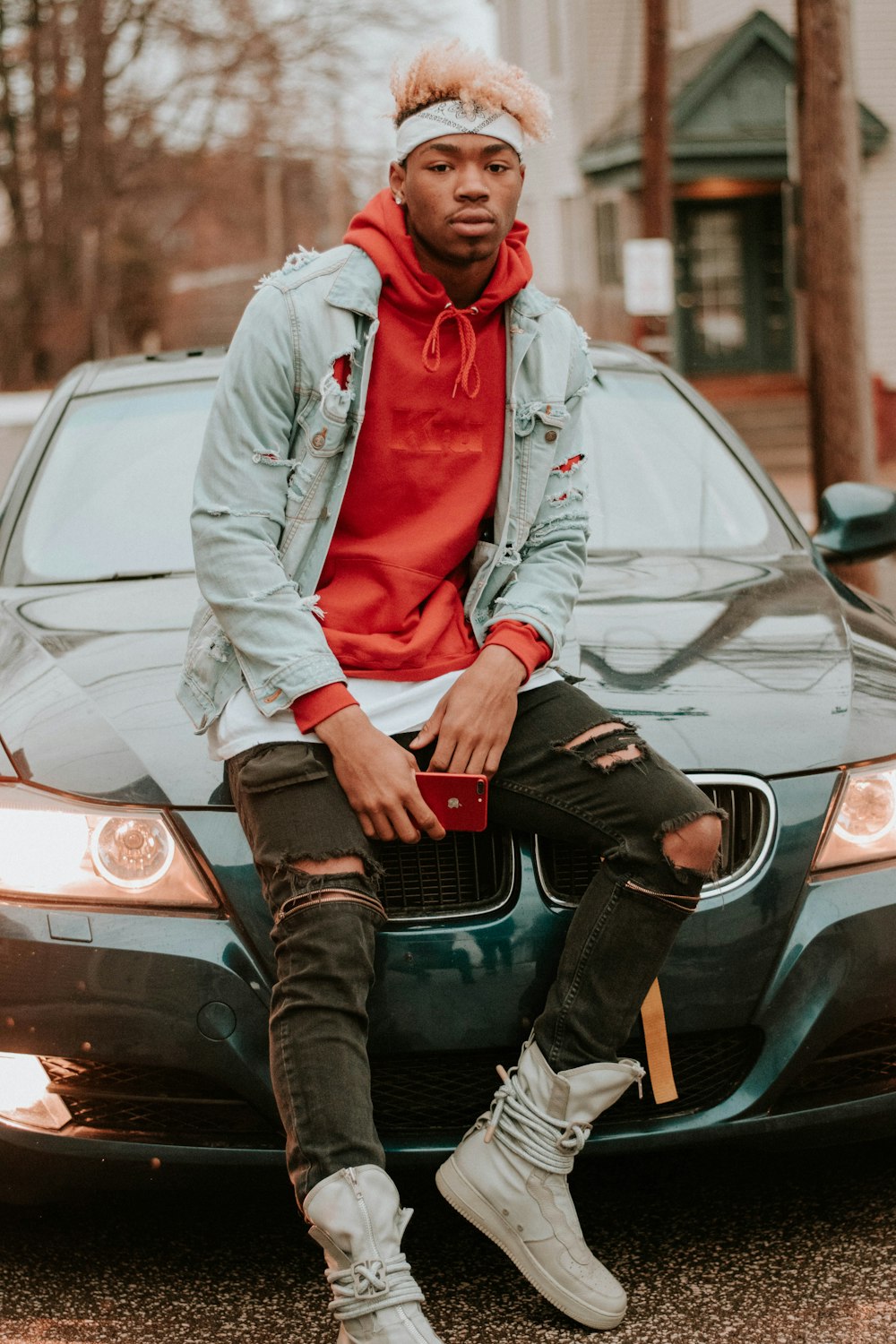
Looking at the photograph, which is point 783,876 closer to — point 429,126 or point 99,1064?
point 99,1064

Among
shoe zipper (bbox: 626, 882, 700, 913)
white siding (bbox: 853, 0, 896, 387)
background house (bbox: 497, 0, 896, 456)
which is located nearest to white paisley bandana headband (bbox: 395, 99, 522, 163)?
shoe zipper (bbox: 626, 882, 700, 913)

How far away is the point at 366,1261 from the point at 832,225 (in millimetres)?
7515

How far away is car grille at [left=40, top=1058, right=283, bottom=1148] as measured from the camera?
8.72 feet

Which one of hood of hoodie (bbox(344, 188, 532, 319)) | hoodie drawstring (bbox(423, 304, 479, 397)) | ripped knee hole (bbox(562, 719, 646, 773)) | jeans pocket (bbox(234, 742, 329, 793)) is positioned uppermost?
hood of hoodie (bbox(344, 188, 532, 319))

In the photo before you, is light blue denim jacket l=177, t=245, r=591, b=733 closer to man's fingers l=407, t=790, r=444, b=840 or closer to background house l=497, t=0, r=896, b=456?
man's fingers l=407, t=790, r=444, b=840

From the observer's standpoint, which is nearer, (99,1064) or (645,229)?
(99,1064)

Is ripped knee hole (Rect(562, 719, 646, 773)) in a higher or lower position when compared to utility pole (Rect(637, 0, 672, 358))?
lower

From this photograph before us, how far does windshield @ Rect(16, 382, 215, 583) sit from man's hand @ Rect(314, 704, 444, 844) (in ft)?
4.27

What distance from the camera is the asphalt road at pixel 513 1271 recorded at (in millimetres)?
2645

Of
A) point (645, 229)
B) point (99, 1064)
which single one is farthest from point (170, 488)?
point (645, 229)

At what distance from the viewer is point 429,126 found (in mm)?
2768

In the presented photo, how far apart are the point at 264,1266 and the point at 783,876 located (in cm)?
106

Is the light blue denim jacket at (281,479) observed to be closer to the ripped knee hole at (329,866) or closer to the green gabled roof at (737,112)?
the ripped knee hole at (329,866)

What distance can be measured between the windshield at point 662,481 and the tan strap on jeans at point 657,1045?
148 centimetres
